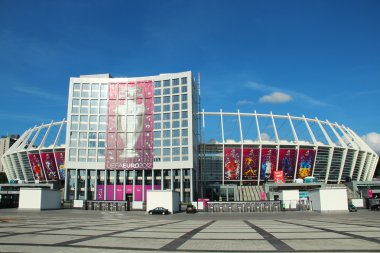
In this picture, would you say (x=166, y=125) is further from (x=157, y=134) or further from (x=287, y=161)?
(x=287, y=161)

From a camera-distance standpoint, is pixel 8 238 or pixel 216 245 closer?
pixel 216 245

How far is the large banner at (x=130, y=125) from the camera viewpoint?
8894 centimetres

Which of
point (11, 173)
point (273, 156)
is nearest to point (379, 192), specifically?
point (273, 156)

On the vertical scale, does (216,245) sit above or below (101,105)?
below

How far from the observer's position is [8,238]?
51.8 feet

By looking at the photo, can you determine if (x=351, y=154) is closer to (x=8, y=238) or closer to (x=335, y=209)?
(x=335, y=209)

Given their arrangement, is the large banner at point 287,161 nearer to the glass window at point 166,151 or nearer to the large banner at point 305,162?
the large banner at point 305,162

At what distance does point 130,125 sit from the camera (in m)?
91.0

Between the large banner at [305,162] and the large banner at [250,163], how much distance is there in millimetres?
12030

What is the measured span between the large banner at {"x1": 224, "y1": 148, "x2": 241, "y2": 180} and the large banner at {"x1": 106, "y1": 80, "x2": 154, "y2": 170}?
2141 cm

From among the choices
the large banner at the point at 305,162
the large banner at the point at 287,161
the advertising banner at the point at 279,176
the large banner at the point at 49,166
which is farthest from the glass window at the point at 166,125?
the large banner at the point at 49,166

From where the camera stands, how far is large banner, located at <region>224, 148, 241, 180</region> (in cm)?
9414

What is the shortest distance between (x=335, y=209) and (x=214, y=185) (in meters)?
51.0

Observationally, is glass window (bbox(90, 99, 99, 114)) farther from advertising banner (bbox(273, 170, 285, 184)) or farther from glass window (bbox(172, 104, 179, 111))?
advertising banner (bbox(273, 170, 285, 184))
